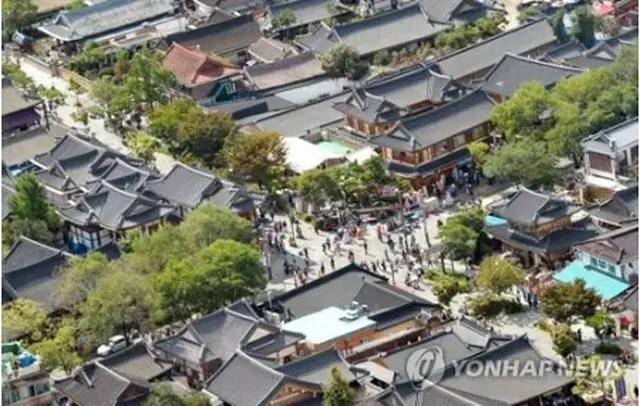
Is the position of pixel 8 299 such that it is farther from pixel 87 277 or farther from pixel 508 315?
pixel 508 315

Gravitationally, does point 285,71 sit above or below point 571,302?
below

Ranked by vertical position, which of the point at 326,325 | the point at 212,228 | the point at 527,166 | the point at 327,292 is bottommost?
the point at 327,292

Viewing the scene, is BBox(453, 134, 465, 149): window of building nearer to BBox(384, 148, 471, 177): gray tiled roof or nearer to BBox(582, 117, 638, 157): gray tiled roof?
BBox(384, 148, 471, 177): gray tiled roof

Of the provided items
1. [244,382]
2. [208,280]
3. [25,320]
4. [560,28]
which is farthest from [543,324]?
[560,28]

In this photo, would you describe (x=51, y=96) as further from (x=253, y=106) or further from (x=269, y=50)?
(x=269, y=50)

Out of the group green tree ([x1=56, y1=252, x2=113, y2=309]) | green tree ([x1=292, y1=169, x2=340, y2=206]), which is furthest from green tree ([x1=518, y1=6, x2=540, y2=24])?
green tree ([x1=56, y1=252, x2=113, y2=309])

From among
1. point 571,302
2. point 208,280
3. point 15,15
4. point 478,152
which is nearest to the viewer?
point 571,302
